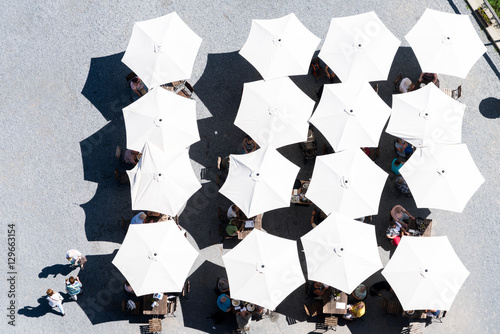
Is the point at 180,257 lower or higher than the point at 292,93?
lower

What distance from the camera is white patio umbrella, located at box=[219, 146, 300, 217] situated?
1677 centimetres

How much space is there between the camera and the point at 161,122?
56.5ft

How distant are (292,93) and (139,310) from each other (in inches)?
364

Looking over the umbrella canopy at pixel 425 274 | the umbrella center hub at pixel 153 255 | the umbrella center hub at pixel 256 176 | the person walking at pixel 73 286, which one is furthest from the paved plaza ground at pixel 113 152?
the umbrella center hub at pixel 256 176

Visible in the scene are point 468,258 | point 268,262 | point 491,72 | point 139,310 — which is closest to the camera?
point 268,262

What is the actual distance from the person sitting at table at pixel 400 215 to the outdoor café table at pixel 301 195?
123 inches

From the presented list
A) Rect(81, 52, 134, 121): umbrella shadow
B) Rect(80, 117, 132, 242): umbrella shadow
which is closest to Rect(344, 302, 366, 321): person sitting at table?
Rect(80, 117, 132, 242): umbrella shadow

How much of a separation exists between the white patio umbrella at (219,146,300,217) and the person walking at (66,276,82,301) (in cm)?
590

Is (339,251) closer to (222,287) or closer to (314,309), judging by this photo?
(314,309)

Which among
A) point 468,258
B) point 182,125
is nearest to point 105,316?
point 182,125

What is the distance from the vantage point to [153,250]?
639 inches

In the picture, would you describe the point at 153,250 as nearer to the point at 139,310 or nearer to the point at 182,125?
the point at 139,310

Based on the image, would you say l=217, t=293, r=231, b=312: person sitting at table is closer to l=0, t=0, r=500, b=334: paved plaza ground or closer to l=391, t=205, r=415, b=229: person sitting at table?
l=0, t=0, r=500, b=334: paved plaza ground

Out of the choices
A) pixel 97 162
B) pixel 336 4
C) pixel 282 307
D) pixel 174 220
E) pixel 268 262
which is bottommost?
pixel 282 307
